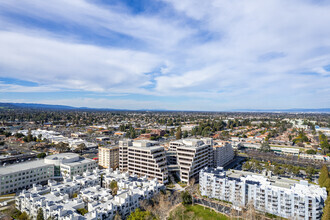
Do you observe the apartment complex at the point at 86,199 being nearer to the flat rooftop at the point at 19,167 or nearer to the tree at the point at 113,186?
the tree at the point at 113,186

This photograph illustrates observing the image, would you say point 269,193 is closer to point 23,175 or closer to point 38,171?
point 38,171

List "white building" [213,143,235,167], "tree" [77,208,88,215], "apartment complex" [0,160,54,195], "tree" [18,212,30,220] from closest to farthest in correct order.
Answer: "tree" [77,208,88,215] < "tree" [18,212,30,220] < "apartment complex" [0,160,54,195] < "white building" [213,143,235,167]

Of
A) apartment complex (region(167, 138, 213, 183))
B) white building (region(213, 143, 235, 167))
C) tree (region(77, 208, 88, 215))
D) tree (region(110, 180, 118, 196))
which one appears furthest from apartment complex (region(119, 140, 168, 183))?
white building (region(213, 143, 235, 167))

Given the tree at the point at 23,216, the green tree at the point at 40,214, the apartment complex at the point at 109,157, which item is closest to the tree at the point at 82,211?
the green tree at the point at 40,214

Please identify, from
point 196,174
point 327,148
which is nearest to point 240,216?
point 196,174

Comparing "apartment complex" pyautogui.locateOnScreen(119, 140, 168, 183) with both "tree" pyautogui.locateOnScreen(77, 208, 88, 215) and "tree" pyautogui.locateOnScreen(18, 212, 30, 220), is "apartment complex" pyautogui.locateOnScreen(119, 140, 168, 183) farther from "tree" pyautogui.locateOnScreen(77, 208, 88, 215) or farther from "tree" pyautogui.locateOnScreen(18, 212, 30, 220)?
"tree" pyautogui.locateOnScreen(18, 212, 30, 220)

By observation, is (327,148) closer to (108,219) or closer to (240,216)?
(240,216)
